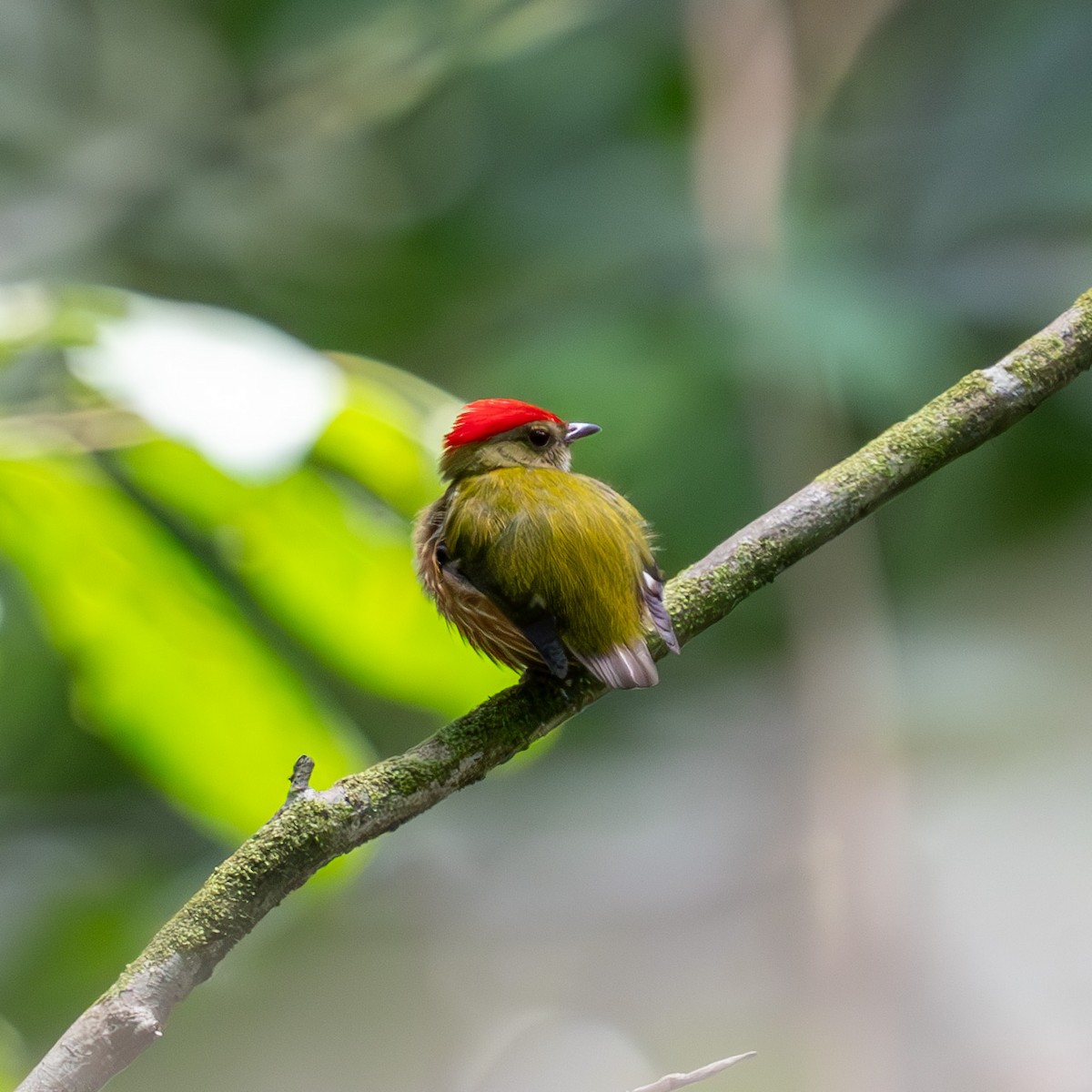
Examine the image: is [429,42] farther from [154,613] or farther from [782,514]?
[154,613]

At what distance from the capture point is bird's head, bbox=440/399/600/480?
2004 millimetres

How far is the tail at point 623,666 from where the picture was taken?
154 centimetres

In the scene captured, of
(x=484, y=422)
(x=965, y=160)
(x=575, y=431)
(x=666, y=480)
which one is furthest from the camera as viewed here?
(x=965, y=160)

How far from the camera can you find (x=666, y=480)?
4.32 metres

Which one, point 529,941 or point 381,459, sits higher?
point 529,941

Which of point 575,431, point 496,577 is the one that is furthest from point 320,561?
point 575,431

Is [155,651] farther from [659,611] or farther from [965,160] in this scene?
[965,160]

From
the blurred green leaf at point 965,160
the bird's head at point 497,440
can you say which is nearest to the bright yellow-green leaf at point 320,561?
the bird's head at point 497,440

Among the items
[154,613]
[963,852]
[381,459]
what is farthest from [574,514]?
[963,852]

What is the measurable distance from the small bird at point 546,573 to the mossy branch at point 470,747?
2.2 inches

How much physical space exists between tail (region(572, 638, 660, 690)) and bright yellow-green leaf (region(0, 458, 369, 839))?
1.31 feet

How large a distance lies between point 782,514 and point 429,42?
377cm

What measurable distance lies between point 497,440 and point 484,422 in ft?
0.12

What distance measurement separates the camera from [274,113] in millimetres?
5023
